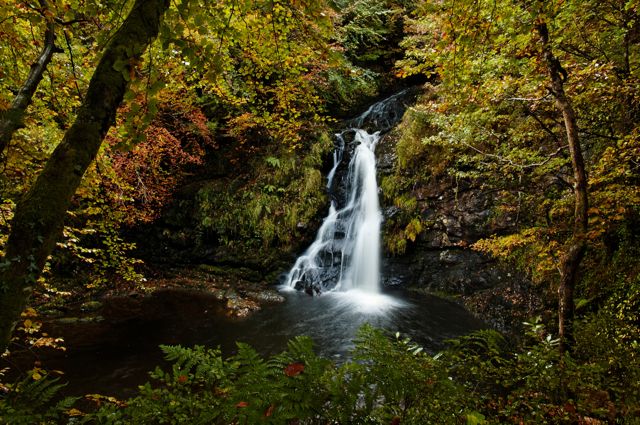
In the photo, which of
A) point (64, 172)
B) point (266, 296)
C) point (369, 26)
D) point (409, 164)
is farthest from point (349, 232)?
point (369, 26)

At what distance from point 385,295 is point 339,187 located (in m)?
5.13

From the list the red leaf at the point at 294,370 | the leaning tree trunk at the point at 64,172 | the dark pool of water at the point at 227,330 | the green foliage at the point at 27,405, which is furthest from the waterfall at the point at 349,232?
the leaning tree trunk at the point at 64,172

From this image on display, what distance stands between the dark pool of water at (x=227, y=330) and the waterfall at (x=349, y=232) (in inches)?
47.5

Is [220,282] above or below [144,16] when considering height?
below

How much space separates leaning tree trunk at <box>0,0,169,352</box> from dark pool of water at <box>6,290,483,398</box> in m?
5.14

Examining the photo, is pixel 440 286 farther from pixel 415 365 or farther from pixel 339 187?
pixel 415 365

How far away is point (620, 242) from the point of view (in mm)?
5840

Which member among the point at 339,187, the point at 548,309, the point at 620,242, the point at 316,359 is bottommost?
the point at 316,359

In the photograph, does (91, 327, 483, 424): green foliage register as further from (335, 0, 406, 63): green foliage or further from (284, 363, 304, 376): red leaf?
(335, 0, 406, 63): green foliage

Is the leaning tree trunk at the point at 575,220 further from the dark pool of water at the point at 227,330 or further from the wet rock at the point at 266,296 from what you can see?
the wet rock at the point at 266,296

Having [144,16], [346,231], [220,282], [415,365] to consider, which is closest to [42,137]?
[144,16]

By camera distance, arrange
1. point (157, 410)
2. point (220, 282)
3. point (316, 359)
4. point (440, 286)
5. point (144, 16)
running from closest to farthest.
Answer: point (144, 16) < point (316, 359) < point (157, 410) < point (440, 286) < point (220, 282)

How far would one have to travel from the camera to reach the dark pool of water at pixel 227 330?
615cm

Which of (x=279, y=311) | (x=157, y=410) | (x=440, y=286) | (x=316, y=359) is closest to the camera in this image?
(x=316, y=359)
